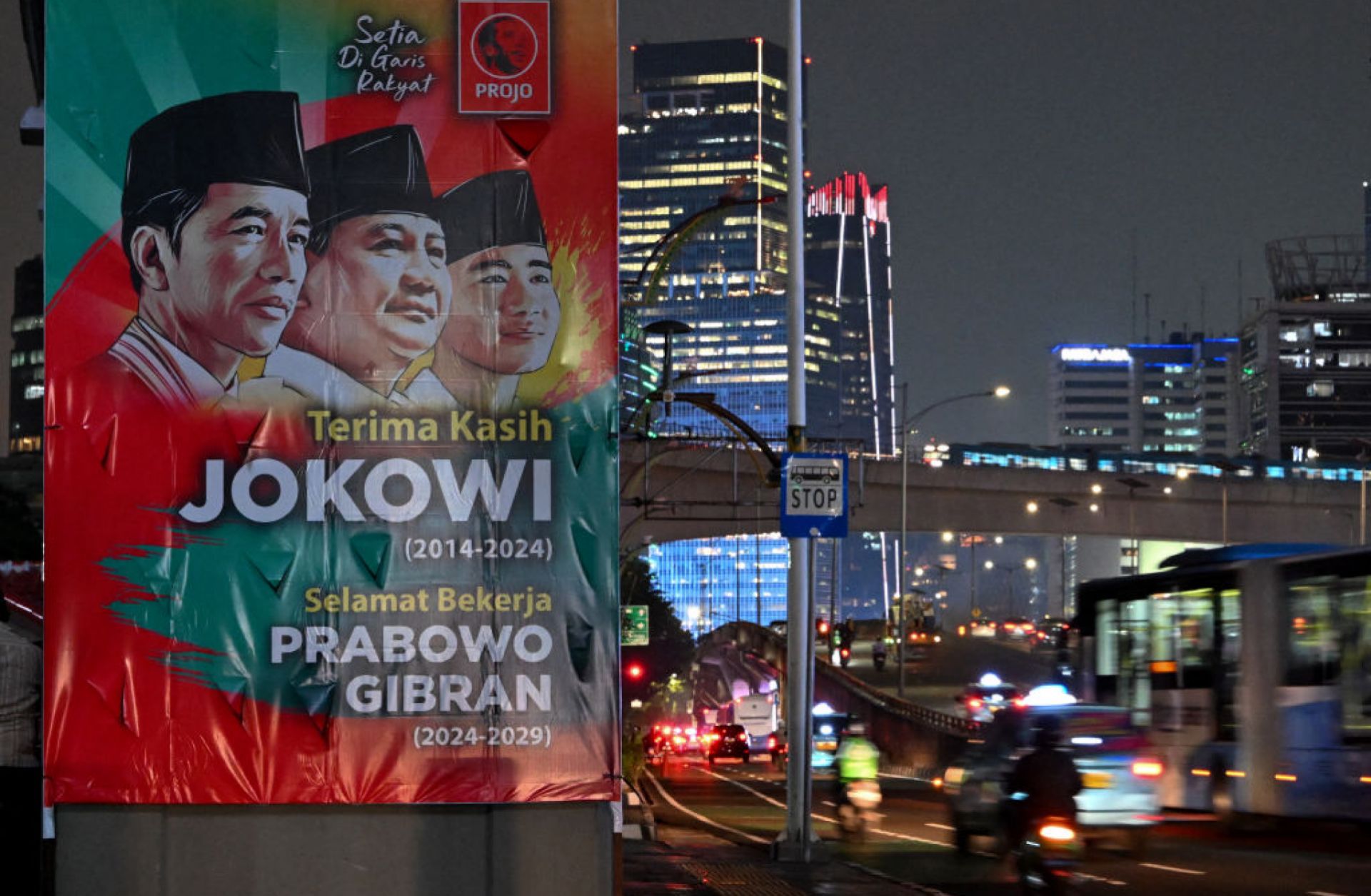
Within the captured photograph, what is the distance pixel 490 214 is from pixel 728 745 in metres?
Answer: 63.9

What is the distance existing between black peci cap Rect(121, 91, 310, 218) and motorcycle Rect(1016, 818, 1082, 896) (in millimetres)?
10424

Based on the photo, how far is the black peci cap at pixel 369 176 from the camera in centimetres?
753

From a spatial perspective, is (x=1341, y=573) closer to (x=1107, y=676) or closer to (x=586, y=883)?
(x=1107, y=676)

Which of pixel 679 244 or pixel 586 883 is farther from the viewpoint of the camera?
pixel 679 244

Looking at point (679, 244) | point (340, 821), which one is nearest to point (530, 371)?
point (340, 821)

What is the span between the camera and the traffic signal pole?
1981 centimetres

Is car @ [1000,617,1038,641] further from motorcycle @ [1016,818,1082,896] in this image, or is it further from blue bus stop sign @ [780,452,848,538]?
motorcycle @ [1016,818,1082,896]

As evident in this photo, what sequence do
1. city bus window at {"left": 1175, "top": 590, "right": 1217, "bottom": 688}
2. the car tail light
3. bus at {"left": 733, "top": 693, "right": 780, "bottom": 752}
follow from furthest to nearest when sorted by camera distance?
bus at {"left": 733, "top": 693, "right": 780, "bottom": 752} → city bus window at {"left": 1175, "top": 590, "right": 1217, "bottom": 688} → the car tail light

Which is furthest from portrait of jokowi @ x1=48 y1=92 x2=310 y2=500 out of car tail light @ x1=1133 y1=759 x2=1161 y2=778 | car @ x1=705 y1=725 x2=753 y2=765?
car @ x1=705 y1=725 x2=753 y2=765

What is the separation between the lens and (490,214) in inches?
296

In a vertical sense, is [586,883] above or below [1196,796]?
above

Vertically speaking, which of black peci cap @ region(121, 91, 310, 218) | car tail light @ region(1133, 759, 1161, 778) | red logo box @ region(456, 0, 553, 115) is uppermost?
red logo box @ region(456, 0, 553, 115)

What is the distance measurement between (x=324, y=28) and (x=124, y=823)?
3385mm

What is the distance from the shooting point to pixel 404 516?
24.5 feet
